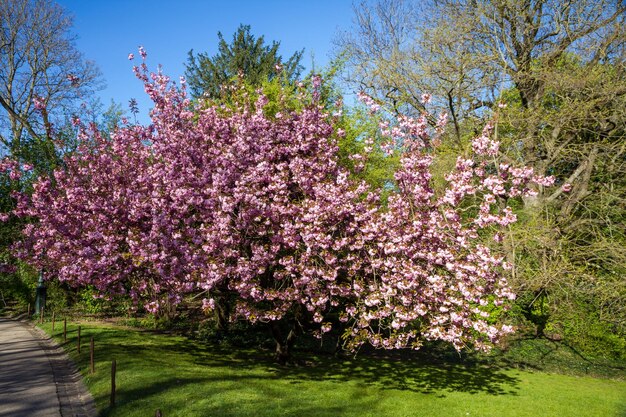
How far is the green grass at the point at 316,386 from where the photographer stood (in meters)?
10.1

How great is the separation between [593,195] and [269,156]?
13824mm

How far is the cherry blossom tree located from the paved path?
2578mm

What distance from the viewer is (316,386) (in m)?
12.3

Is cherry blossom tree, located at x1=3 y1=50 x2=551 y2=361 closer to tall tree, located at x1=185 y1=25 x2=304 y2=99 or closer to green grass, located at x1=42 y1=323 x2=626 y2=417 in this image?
green grass, located at x1=42 y1=323 x2=626 y2=417

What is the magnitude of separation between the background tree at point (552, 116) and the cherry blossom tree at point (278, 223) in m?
6.95

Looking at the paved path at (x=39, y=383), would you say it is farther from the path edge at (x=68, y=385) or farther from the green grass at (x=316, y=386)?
the green grass at (x=316, y=386)

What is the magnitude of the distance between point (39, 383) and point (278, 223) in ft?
23.6

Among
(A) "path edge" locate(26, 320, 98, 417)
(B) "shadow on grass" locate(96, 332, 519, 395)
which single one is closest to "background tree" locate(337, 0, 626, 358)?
(B) "shadow on grass" locate(96, 332, 519, 395)

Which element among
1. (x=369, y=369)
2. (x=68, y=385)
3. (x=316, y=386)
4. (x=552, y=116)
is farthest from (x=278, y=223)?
(x=552, y=116)

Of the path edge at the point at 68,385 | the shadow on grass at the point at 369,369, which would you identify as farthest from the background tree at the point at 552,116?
the path edge at the point at 68,385

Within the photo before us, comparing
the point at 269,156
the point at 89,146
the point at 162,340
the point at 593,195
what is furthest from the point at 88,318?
the point at 593,195

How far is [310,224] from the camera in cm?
1044

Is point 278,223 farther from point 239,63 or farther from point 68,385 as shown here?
point 239,63

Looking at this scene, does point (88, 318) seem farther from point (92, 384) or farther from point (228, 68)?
point (228, 68)
